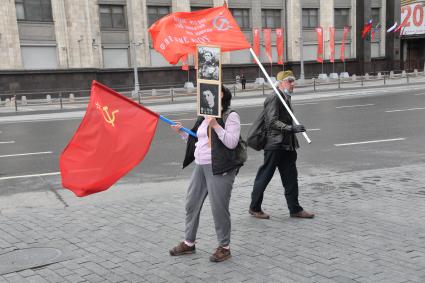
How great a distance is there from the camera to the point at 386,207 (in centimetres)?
611

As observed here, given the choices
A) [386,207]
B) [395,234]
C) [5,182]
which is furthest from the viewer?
[5,182]

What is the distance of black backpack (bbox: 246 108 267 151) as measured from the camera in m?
5.77

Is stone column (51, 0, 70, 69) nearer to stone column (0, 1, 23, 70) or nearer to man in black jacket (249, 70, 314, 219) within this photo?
stone column (0, 1, 23, 70)

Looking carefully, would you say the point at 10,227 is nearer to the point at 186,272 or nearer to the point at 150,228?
the point at 150,228

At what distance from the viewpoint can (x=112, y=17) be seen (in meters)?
41.1

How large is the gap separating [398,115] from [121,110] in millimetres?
14734

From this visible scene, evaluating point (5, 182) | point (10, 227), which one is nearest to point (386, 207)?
point (10, 227)

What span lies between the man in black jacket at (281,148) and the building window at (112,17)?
37.9 m

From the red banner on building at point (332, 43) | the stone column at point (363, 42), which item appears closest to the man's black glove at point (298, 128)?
the red banner on building at point (332, 43)

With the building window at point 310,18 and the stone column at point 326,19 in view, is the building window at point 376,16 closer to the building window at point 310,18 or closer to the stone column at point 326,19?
the stone column at point 326,19

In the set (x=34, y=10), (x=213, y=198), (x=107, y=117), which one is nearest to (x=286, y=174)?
(x=213, y=198)

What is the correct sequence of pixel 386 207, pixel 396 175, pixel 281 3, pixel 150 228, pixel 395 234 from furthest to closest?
pixel 281 3, pixel 396 175, pixel 386 207, pixel 150 228, pixel 395 234

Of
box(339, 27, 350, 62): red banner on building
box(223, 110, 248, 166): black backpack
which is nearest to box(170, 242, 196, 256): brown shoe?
box(223, 110, 248, 166): black backpack

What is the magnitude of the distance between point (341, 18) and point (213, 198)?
5302 cm
